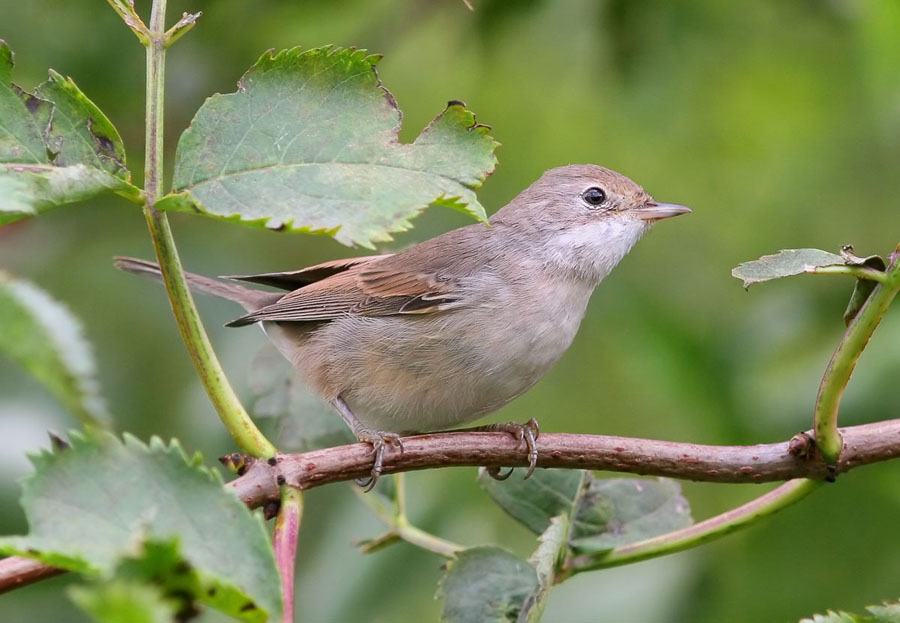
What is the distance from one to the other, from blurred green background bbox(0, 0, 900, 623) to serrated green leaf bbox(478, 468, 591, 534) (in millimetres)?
511

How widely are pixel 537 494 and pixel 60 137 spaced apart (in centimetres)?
148

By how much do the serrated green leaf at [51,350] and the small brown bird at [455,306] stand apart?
2.13 metres

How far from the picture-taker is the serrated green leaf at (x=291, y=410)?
9.85 ft

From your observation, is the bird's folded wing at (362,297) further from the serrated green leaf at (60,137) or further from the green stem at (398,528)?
the serrated green leaf at (60,137)

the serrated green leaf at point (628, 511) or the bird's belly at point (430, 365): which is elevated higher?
the bird's belly at point (430, 365)

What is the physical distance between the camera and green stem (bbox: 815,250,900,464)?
1.76 m

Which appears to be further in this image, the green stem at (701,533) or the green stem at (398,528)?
the green stem at (398,528)

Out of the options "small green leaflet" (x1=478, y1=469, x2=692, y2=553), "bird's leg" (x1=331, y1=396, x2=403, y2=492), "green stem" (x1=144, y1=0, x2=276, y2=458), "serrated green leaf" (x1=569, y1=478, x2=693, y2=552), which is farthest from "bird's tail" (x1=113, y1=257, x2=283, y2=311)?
"green stem" (x1=144, y1=0, x2=276, y2=458)

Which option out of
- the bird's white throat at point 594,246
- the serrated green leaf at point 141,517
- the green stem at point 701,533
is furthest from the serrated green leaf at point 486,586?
the bird's white throat at point 594,246

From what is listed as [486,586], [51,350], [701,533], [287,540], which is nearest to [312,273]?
[486,586]

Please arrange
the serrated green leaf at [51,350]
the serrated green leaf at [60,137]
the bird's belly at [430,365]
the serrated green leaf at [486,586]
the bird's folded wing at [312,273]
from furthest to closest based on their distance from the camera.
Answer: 1. the bird's folded wing at [312,273]
2. the bird's belly at [430,365]
3. the serrated green leaf at [486,586]
4. the serrated green leaf at [60,137]
5. the serrated green leaf at [51,350]

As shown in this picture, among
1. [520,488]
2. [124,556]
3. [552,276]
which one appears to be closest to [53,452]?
[124,556]

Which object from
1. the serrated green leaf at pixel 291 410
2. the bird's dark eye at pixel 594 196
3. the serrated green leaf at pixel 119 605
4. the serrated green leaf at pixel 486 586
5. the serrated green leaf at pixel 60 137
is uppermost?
the bird's dark eye at pixel 594 196

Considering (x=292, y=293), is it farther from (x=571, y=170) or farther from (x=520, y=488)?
(x=520, y=488)
